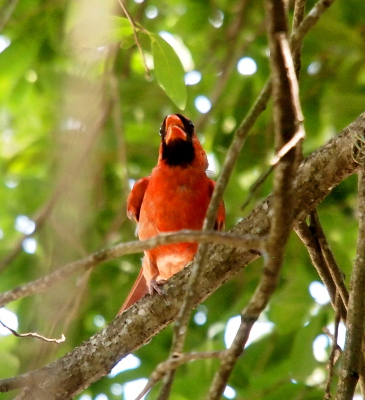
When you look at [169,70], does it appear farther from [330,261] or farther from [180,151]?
[180,151]

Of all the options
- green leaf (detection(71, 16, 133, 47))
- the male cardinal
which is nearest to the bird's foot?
the male cardinal

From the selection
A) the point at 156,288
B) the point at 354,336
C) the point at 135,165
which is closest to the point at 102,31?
the point at 156,288

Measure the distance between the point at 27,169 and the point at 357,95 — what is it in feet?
8.73

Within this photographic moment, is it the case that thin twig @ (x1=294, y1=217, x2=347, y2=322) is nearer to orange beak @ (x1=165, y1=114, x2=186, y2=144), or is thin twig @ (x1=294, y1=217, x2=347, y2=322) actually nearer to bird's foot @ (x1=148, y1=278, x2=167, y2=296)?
bird's foot @ (x1=148, y1=278, x2=167, y2=296)

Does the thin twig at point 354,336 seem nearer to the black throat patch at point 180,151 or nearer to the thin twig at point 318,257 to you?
the thin twig at point 318,257

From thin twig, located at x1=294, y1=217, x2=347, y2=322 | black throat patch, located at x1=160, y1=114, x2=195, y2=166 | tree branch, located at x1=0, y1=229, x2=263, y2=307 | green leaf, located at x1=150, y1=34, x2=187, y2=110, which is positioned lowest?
tree branch, located at x1=0, y1=229, x2=263, y2=307

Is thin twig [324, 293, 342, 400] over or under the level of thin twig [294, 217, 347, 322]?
under

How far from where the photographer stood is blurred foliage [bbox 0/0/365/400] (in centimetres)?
394

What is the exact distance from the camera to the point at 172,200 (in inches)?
157

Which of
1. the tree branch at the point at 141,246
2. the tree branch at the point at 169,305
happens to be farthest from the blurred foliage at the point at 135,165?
the tree branch at the point at 141,246

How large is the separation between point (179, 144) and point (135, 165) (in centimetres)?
103

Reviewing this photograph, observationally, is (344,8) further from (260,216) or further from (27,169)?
(27,169)

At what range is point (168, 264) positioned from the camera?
3.99 meters

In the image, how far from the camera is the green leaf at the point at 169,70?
2.84 m
